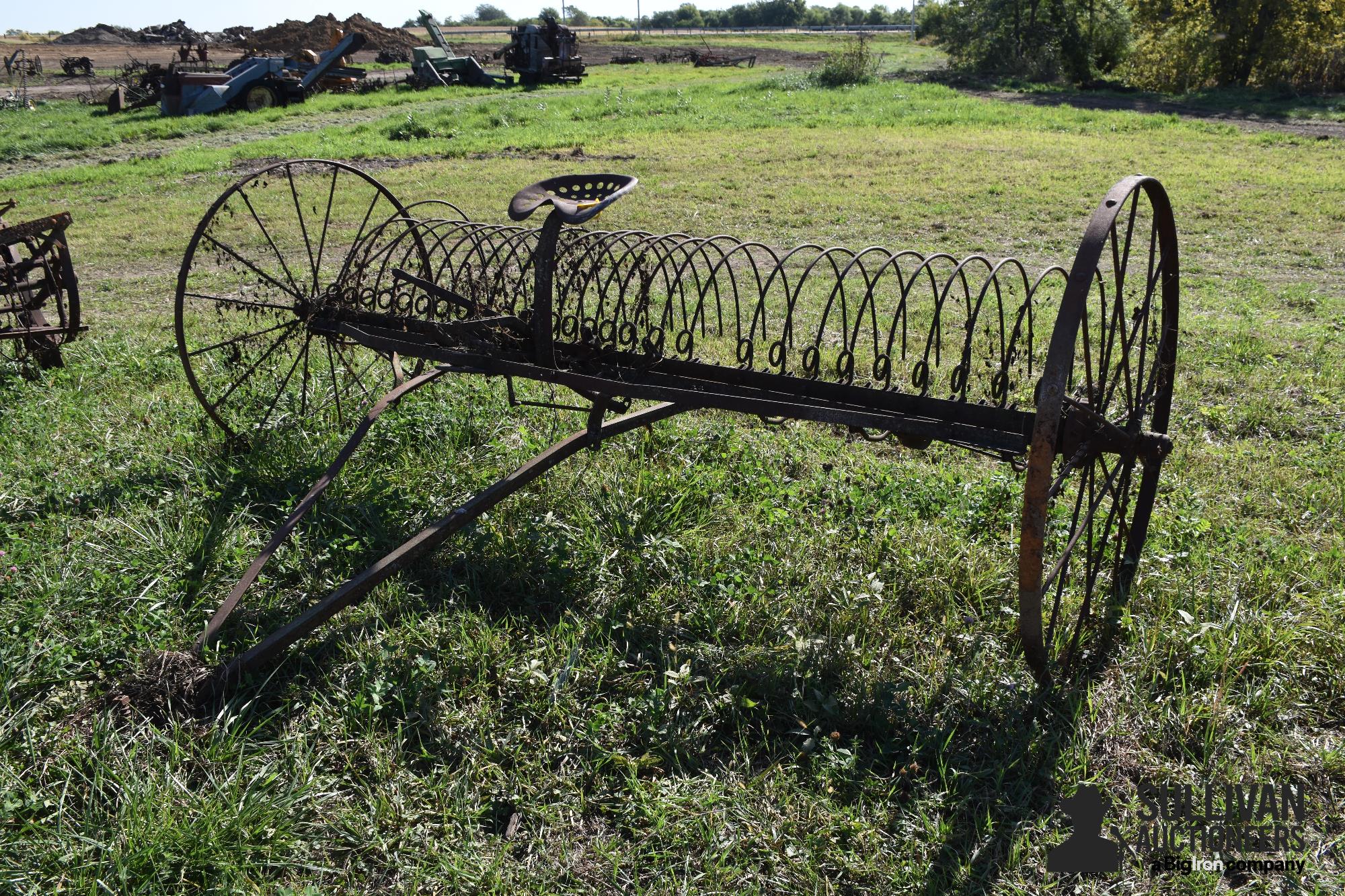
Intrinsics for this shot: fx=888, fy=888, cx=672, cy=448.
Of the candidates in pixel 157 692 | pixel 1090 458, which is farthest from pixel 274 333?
pixel 1090 458

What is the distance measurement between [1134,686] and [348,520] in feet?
10.1

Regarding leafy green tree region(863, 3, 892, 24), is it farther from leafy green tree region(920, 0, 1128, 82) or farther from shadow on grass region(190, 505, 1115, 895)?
shadow on grass region(190, 505, 1115, 895)

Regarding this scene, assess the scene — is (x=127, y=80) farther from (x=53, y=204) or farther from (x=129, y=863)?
(x=129, y=863)

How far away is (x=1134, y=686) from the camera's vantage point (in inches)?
111

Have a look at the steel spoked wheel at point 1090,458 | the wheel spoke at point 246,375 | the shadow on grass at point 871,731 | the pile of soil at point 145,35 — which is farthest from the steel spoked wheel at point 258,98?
the pile of soil at point 145,35

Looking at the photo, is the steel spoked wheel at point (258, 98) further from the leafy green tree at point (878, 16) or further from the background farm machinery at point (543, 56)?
the leafy green tree at point (878, 16)

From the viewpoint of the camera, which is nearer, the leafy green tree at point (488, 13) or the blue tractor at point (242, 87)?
the blue tractor at point (242, 87)

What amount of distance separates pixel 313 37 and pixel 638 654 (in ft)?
142

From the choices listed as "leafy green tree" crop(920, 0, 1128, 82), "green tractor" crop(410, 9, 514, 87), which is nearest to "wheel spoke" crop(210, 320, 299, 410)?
"green tractor" crop(410, 9, 514, 87)

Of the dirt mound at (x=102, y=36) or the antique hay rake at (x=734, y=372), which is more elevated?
the dirt mound at (x=102, y=36)

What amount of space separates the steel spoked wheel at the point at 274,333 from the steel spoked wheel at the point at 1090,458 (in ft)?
9.39

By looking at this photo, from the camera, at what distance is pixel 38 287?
5371mm

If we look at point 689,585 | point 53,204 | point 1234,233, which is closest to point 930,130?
point 1234,233

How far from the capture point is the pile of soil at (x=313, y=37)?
126 feet
